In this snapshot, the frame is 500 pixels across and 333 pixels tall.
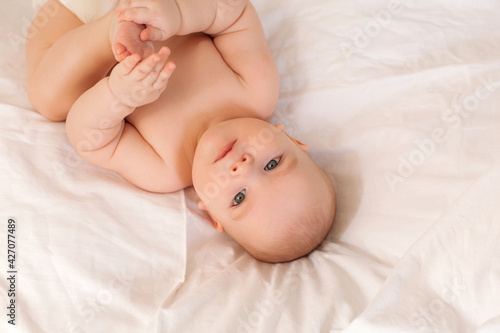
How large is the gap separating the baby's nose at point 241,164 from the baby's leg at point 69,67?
45cm

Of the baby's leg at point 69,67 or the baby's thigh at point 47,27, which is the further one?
the baby's thigh at point 47,27

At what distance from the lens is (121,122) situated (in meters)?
1.35

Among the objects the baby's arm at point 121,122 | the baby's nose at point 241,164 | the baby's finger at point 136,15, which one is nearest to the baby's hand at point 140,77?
the baby's arm at point 121,122

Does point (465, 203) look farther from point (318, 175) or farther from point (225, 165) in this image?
point (225, 165)

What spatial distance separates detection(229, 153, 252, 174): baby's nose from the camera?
122 centimetres

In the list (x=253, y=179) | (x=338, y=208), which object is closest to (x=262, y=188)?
(x=253, y=179)

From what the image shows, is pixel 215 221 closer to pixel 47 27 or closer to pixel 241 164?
pixel 241 164

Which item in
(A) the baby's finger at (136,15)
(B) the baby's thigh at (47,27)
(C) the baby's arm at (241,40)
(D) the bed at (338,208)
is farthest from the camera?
(B) the baby's thigh at (47,27)

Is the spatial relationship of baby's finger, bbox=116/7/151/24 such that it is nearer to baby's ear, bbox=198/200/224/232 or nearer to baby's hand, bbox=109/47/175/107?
baby's hand, bbox=109/47/175/107

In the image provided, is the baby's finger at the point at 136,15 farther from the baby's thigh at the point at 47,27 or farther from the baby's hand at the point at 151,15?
the baby's thigh at the point at 47,27

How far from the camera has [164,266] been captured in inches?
48.5

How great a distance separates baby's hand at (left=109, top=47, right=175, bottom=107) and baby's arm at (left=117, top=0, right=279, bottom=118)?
0.20 m

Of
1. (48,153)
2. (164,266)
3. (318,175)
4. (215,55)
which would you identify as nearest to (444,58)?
(318,175)

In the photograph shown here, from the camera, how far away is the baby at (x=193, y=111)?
1.22 metres
